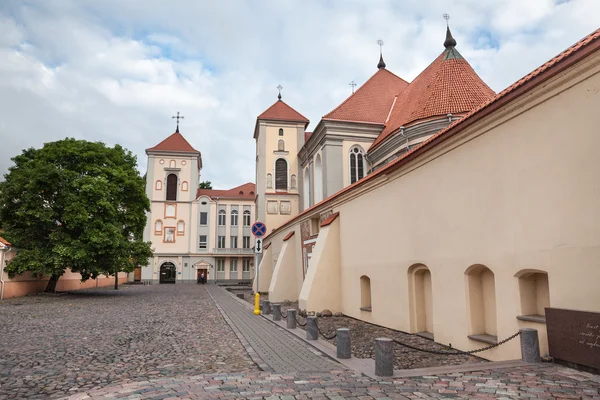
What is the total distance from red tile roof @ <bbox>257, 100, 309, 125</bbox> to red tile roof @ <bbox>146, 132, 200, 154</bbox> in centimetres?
1612

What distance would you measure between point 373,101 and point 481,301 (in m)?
21.3

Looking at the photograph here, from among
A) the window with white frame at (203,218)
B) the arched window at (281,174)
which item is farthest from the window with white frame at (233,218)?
the arched window at (281,174)

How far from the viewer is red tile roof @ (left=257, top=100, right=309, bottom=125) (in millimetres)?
35312

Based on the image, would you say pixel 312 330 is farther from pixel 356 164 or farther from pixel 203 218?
pixel 203 218

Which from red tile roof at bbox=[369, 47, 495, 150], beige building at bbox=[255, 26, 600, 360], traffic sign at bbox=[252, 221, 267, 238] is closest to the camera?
beige building at bbox=[255, 26, 600, 360]

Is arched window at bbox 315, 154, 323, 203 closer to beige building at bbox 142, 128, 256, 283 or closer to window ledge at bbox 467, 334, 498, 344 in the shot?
A: beige building at bbox 142, 128, 256, 283

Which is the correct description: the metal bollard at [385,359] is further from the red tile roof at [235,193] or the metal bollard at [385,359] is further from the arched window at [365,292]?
the red tile roof at [235,193]

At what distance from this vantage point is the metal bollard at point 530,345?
588cm

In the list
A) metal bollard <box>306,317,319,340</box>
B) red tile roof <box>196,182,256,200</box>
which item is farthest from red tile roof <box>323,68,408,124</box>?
red tile roof <box>196,182,256,200</box>

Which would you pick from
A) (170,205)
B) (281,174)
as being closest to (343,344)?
(281,174)

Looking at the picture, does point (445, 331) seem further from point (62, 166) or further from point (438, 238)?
point (62, 166)

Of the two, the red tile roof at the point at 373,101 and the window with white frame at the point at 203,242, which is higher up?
the red tile roof at the point at 373,101

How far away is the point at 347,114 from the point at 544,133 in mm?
20374

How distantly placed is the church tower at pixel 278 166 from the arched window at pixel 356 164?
28.7 feet
